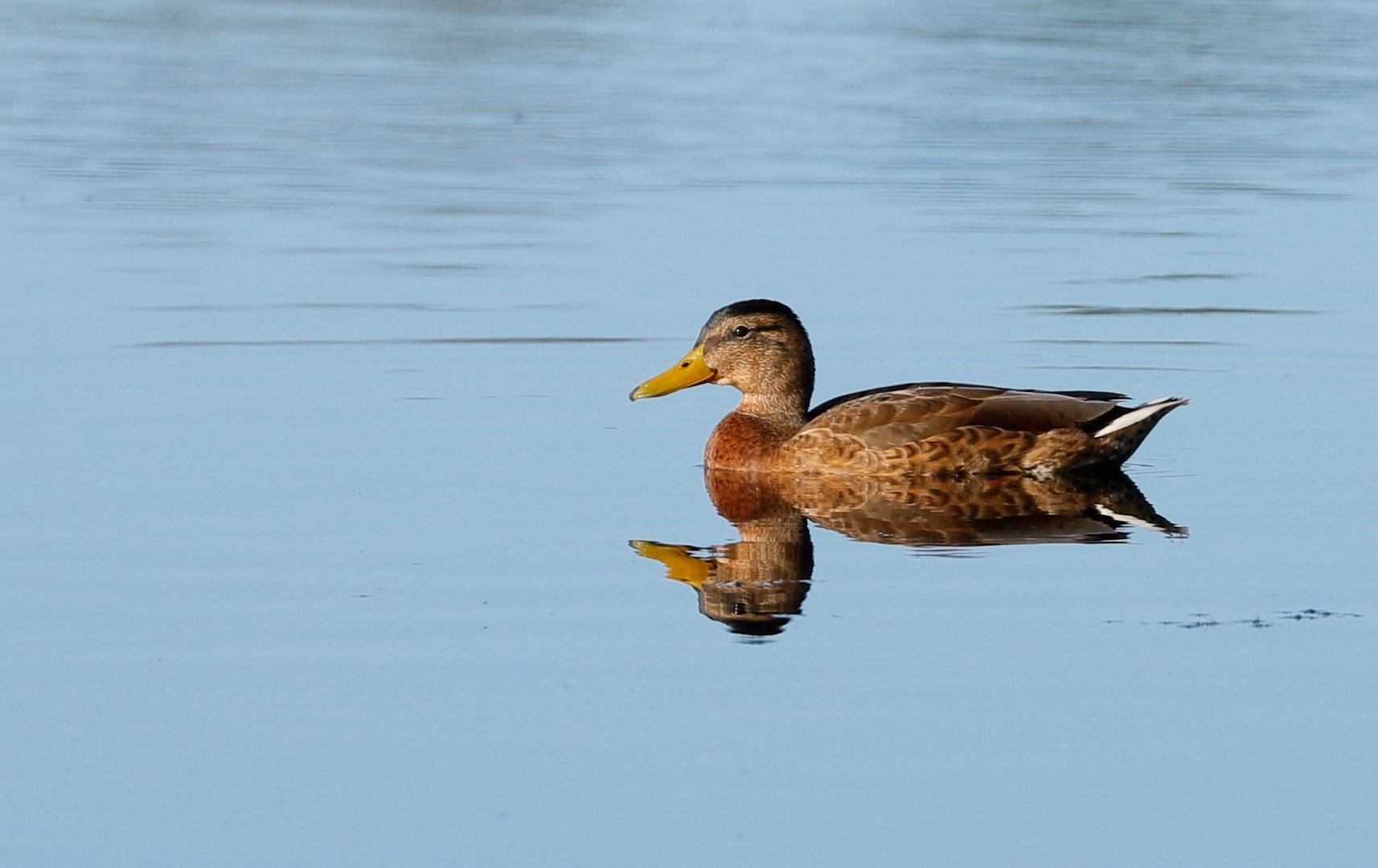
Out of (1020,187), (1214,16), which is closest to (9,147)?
(1020,187)

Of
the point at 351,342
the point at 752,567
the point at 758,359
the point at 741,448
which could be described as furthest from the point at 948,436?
the point at 351,342

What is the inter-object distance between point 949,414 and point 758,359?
1182 millimetres

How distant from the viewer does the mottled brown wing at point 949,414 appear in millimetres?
10828

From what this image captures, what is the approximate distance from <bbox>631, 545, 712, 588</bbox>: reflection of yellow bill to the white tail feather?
2807mm

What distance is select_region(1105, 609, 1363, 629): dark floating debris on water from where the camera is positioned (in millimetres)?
7531

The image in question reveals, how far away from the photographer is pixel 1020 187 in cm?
1966

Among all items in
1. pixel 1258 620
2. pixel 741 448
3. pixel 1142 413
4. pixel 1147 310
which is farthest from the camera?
pixel 1147 310

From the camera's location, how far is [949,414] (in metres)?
10.9

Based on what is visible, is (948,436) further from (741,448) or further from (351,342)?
(351,342)

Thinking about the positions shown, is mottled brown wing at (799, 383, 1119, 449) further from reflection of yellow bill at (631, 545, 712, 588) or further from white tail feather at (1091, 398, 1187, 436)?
reflection of yellow bill at (631, 545, 712, 588)

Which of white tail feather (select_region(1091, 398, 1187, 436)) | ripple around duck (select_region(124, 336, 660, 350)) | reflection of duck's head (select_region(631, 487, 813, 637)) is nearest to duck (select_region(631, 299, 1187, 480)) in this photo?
white tail feather (select_region(1091, 398, 1187, 436))

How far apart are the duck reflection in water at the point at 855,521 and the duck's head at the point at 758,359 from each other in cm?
77

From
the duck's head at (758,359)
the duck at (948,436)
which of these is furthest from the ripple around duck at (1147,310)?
→ the duck at (948,436)

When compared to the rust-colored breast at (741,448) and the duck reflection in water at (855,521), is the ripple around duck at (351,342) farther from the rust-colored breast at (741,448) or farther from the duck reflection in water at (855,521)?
the duck reflection in water at (855,521)
